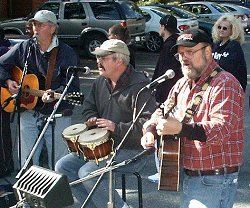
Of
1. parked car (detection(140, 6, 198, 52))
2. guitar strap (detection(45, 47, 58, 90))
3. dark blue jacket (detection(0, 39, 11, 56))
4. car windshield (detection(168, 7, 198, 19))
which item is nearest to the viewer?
guitar strap (detection(45, 47, 58, 90))

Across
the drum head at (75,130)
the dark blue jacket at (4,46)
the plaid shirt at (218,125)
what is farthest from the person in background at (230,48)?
the plaid shirt at (218,125)

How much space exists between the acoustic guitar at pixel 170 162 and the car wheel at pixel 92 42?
13.6 metres

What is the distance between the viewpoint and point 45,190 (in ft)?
12.1

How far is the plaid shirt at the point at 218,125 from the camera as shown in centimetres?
350

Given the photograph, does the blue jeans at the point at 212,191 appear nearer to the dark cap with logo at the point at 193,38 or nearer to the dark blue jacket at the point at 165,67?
the dark cap with logo at the point at 193,38

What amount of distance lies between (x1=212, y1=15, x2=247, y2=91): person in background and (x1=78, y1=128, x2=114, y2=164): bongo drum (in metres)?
2.05

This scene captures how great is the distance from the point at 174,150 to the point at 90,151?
1.21 meters

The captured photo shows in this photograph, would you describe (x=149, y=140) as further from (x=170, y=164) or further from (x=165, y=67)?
(x=165, y=67)

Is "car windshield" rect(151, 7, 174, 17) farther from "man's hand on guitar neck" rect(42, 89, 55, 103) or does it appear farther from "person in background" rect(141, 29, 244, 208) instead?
"person in background" rect(141, 29, 244, 208)

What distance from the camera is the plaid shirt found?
3.50 m

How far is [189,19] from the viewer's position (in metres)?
20.0

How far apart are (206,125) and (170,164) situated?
331 mm

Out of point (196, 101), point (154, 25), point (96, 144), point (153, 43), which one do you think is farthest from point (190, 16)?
point (196, 101)

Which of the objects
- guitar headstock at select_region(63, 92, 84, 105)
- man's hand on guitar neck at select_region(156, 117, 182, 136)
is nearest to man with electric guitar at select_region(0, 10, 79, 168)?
guitar headstock at select_region(63, 92, 84, 105)
